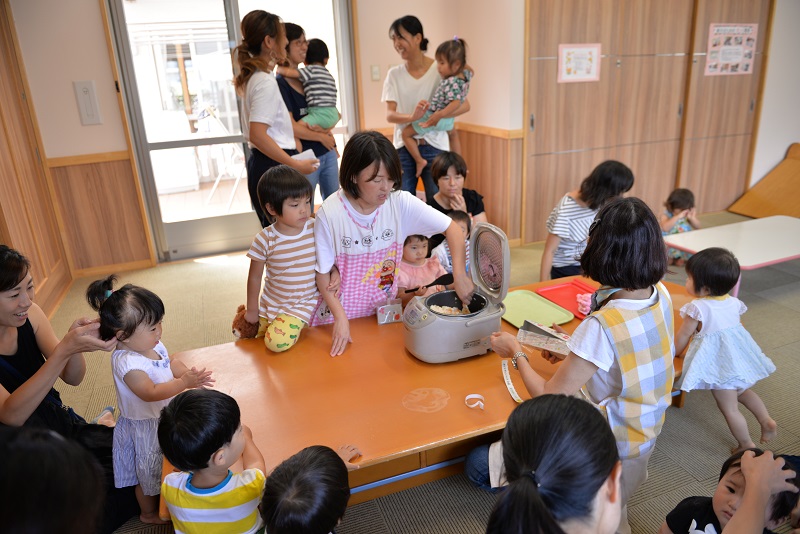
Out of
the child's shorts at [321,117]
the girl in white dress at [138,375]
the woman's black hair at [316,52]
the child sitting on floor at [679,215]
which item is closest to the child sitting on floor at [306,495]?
the girl in white dress at [138,375]

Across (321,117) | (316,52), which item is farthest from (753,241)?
(316,52)

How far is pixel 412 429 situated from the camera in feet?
4.62

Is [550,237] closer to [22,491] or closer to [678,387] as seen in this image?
[678,387]

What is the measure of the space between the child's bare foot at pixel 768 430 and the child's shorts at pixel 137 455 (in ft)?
6.89

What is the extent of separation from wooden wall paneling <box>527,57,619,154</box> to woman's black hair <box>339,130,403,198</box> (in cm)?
255

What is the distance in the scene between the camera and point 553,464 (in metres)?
0.79

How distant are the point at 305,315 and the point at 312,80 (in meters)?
1.60

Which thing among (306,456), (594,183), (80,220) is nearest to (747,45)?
(594,183)

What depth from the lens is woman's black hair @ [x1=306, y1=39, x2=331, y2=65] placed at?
3043 millimetres

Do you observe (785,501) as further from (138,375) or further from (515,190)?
(515,190)

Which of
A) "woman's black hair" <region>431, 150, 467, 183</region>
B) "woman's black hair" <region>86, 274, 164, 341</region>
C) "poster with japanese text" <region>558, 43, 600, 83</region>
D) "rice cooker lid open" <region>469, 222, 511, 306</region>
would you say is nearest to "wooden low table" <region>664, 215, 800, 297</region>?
"woman's black hair" <region>431, 150, 467, 183</region>

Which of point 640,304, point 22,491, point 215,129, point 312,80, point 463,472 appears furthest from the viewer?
point 215,129

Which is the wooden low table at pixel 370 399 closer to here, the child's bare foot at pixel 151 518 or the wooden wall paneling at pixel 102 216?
the child's bare foot at pixel 151 518

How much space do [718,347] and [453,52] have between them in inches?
90.2
